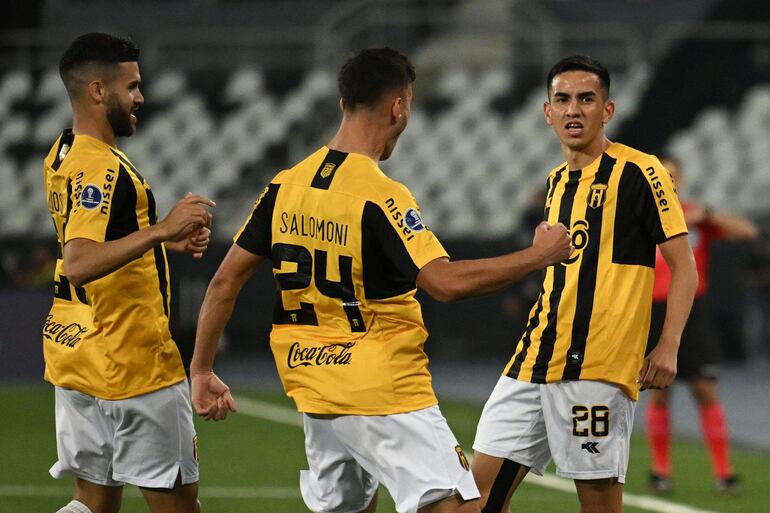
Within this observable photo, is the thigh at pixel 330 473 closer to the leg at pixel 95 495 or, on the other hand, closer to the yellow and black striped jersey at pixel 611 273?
the leg at pixel 95 495

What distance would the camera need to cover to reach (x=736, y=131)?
1892 centimetres

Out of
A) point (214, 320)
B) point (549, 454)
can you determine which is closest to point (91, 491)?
point (214, 320)

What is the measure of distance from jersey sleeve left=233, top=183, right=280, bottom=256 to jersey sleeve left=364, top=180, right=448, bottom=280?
400mm

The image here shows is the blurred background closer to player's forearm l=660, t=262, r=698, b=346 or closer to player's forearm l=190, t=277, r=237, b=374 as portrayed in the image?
player's forearm l=660, t=262, r=698, b=346

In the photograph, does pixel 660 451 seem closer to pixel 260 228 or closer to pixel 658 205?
pixel 658 205

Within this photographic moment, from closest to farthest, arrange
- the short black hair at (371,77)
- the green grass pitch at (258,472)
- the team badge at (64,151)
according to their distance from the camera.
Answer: the short black hair at (371,77), the team badge at (64,151), the green grass pitch at (258,472)

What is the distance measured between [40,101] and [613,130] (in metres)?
8.09

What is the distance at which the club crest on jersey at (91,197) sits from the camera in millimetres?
4625

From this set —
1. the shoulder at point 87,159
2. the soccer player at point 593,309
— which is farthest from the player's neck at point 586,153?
the shoulder at point 87,159

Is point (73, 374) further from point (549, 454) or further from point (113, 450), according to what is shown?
point (549, 454)

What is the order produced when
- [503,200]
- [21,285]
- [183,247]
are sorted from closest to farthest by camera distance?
[183,247] < [21,285] < [503,200]

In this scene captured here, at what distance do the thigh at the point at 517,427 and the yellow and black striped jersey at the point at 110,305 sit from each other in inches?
49.6

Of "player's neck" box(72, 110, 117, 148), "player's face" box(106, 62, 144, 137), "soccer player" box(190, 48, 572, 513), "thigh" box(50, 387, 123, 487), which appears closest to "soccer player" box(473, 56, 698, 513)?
"soccer player" box(190, 48, 572, 513)

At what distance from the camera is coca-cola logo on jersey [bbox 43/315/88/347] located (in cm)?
489
